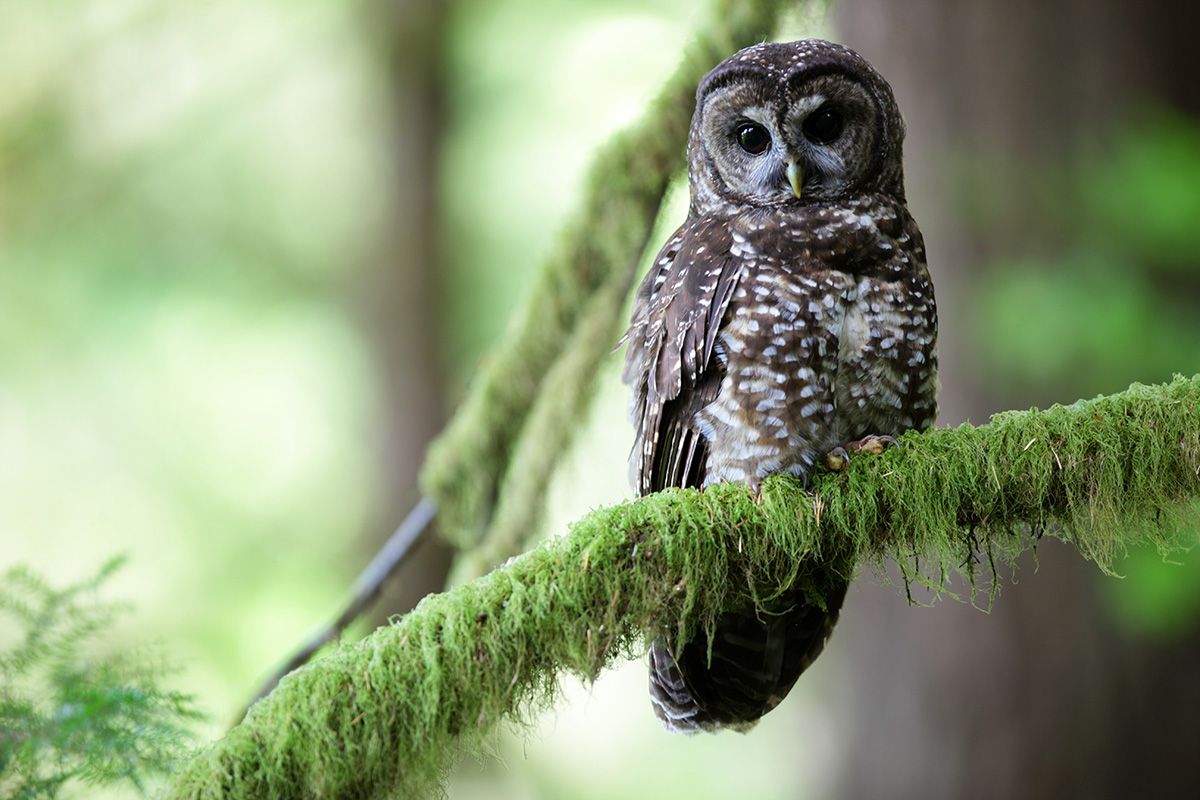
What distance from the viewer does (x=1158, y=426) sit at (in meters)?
2.11

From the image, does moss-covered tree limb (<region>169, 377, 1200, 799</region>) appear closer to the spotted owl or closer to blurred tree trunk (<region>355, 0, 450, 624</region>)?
the spotted owl

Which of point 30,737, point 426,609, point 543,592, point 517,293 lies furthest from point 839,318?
point 517,293

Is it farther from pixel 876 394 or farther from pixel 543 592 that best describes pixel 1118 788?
pixel 543 592

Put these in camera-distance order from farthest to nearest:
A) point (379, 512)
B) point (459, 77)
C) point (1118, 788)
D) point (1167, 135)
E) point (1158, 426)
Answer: point (459, 77) → point (379, 512) → point (1118, 788) → point (1167, 135) → point (1158, 426)

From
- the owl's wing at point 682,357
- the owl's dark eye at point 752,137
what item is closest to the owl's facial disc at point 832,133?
the owl's dark eye at point 752,137

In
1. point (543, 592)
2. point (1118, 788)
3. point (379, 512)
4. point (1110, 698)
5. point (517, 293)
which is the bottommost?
point (1118, 788)

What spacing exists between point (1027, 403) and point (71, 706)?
4148 mm

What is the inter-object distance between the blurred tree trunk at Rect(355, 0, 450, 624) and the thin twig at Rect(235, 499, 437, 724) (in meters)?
3.62

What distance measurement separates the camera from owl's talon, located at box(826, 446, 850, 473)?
2.33 metres

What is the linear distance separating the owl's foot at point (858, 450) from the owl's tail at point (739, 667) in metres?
0.39

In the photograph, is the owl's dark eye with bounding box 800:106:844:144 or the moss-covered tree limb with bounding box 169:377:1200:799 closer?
the moss-covered tree limb with bounding box 169:377:1200:799

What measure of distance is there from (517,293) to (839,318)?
6.61m

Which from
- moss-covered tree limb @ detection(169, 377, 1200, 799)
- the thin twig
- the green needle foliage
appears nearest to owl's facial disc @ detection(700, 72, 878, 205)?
moss-covered tree limb @ detection(169, 377, 1200, 799)

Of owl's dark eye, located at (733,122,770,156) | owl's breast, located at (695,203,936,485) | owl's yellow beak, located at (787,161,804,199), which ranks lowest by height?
owl's breast, located at (695,203,936,485)
